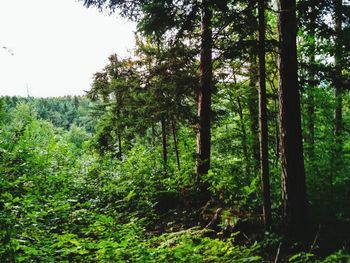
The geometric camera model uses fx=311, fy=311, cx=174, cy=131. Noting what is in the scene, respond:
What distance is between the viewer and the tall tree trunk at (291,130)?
5.99 meters

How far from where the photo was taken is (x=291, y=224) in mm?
6023

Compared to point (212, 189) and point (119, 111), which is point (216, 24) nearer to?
point (212, 189)

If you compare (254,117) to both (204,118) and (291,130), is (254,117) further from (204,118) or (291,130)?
(291,130)

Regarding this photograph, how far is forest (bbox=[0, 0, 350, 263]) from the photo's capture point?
4852mm

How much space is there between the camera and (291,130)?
19.7 ft

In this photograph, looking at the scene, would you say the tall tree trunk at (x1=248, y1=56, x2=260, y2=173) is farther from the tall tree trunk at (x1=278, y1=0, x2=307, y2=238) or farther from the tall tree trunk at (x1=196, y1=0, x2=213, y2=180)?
the tall tree trunk at (x1=278, y1=0, x2=307, y2=238)

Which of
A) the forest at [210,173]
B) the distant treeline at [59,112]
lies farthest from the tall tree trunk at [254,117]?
the distant treeline at [59,112]

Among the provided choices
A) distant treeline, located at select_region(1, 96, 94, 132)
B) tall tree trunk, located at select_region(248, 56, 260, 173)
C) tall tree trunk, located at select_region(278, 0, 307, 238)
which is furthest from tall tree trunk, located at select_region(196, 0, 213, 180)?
distant treeline, located at select_region(1, 96, 94, 132)

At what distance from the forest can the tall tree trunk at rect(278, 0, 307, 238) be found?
0.8 inches

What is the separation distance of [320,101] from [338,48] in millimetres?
1853

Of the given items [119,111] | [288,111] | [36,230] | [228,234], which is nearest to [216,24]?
[288,111]

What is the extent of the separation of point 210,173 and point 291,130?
2622mm

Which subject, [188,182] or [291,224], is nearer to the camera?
[291,224]

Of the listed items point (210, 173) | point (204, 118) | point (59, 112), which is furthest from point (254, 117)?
point (59, 112)
